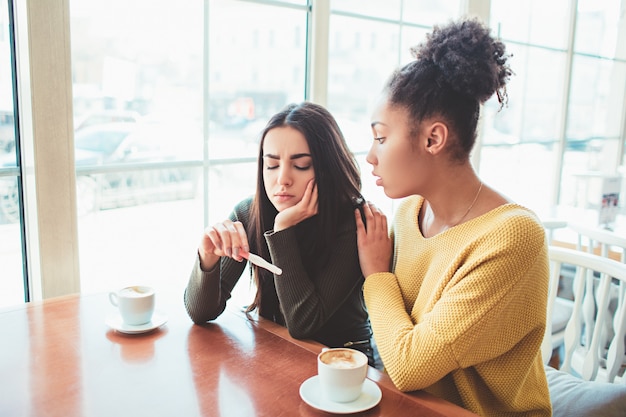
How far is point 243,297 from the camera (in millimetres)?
2119

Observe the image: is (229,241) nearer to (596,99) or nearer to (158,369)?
(158,369)

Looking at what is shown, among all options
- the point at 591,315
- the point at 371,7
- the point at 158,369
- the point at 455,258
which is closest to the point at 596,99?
the point at 371,7

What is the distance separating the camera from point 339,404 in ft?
2.95

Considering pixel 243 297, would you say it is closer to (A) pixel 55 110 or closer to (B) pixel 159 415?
(A) pixel 55 110

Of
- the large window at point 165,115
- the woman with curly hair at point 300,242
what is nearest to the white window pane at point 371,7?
the large window at point 165,115

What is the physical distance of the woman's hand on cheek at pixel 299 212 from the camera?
4.25 feet

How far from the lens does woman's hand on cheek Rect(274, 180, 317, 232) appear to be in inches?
51.1

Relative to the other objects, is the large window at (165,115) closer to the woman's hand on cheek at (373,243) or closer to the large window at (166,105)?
the large window at (166,105)

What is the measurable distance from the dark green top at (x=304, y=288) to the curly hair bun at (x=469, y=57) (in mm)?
423

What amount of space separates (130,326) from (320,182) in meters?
0.51

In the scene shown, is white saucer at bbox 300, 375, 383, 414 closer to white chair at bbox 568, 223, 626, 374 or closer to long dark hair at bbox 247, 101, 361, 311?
long dark hair at bbox 247, 101, 361, 311

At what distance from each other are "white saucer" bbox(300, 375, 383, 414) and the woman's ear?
1.49ft

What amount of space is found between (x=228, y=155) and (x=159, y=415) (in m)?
1.27

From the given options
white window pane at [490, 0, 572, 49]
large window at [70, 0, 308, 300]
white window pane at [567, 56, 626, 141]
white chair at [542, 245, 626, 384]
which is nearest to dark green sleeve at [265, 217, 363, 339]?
large window at [70, 0, 308, 300]
